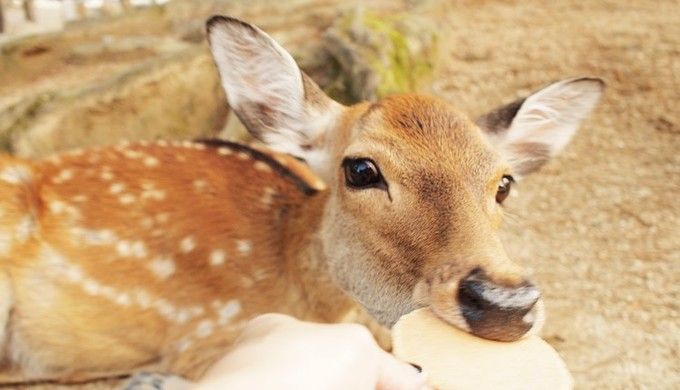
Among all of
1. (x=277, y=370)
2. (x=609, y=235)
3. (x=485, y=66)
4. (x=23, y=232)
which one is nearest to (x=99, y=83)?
(x=23, y=232)

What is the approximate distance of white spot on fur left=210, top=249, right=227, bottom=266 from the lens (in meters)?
2.74

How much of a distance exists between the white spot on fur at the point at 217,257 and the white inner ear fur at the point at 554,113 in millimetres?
1148

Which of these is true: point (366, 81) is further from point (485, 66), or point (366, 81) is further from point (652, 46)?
point (652, 46)

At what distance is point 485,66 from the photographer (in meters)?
5.16

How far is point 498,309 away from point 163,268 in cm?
164

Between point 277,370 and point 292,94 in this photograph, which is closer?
point 277,370

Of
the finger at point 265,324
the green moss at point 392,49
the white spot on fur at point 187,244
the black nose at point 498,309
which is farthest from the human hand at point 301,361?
the green moss at point 392,49

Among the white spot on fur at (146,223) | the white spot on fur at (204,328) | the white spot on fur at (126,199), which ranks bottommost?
the white spot on fur at (204,328)

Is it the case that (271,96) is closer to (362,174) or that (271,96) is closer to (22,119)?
(362,174)

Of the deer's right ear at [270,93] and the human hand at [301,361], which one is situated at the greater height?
the human hand at [301,361]

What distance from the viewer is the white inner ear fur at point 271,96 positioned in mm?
2443

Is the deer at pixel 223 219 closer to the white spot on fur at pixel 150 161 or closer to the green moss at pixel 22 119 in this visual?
the white spot on fur at pixel 150 161

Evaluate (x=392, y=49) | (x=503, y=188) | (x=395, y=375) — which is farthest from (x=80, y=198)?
(x=392, y=49)

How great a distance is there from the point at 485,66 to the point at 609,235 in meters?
2.16
